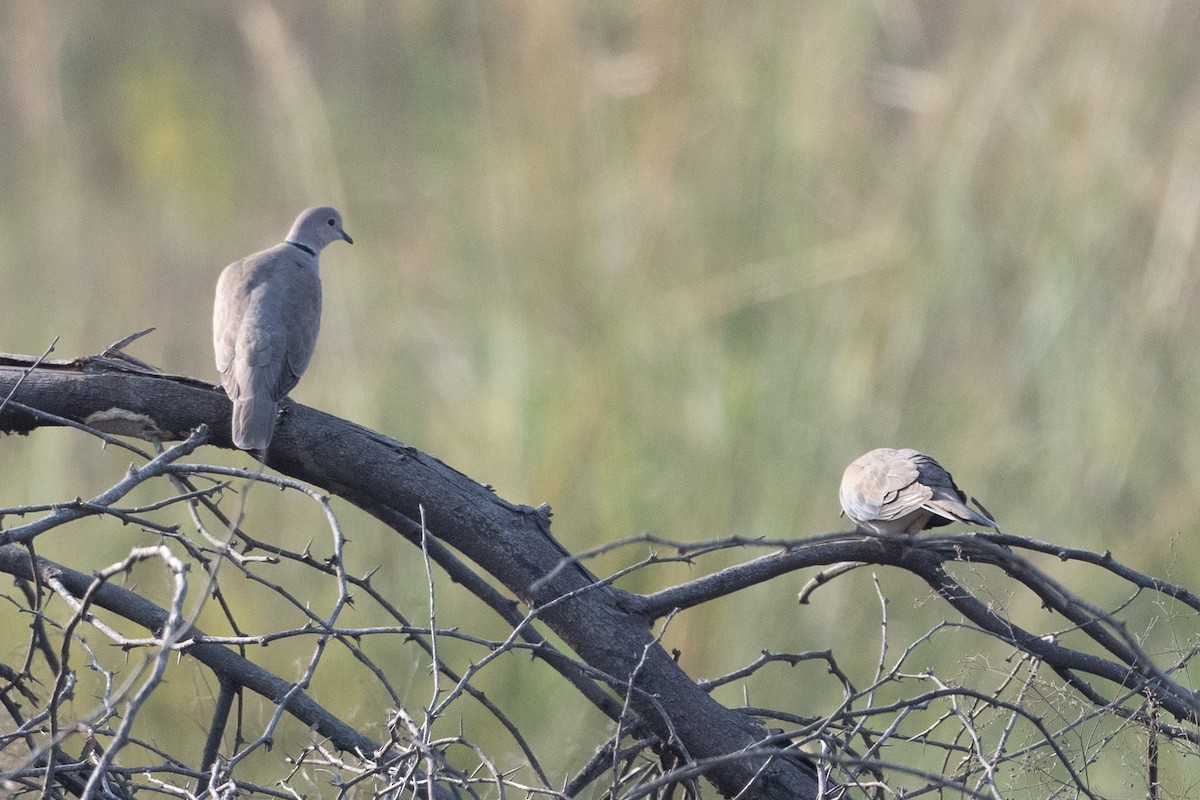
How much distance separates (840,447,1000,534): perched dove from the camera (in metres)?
2.51

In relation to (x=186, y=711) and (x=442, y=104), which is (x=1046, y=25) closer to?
(x=442, y=104)

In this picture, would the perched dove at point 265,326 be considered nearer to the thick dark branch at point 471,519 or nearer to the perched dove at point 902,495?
the thick dark branch at point 471,519

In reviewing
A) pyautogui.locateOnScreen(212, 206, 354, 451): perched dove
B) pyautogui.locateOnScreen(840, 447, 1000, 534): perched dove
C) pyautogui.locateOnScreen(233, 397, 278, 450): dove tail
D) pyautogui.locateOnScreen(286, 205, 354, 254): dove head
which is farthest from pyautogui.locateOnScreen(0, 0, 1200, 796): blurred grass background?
pyautogui.locateOnScreen(233, 397, 278, 450): dove tail

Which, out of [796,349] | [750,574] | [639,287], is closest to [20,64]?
[639,287]

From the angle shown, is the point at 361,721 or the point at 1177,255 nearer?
the point at 361,721

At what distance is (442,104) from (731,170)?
148 cm

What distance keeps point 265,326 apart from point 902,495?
1.40m

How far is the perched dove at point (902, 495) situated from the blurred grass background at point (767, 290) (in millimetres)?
1279

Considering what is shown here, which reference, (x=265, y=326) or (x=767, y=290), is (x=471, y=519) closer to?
(x=265, y=326)

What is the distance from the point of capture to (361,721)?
3.68 metres

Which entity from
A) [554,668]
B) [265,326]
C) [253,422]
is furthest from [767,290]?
[253,422]

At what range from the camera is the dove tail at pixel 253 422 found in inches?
90.7

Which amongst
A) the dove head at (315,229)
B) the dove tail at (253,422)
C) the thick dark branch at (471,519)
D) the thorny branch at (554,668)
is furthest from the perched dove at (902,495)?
the dove head at (315,229)

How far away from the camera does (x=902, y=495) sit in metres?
2.59
